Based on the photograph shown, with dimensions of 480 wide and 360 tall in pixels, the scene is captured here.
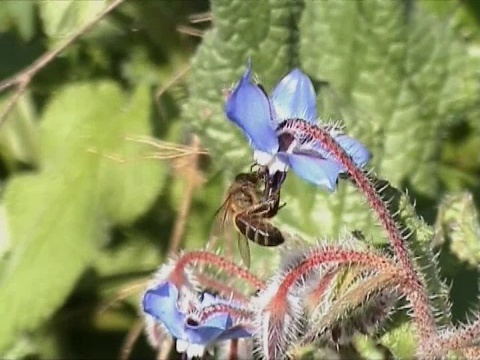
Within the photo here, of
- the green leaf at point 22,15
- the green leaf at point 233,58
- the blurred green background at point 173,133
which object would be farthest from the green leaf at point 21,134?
the green leaf at point 233,58

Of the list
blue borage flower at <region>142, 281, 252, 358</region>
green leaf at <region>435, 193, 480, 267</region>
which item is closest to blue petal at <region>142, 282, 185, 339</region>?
blue borage flower at <region>142, 281, 252, 358</region>

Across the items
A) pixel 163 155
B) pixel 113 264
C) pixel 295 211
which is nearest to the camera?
pixel 295 211

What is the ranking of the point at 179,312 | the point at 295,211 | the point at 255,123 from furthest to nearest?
A: 1. the point at 295,211
2. the point at 179,312
3. the point at 255,123

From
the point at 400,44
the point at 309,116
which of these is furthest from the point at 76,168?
the point at 309,116

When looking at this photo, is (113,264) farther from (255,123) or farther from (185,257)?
(255,123)

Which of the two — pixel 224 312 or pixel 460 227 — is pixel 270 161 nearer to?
pixel 224 312

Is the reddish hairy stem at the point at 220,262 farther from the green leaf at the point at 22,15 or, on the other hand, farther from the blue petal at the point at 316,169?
the green leaf at the point at 22,15

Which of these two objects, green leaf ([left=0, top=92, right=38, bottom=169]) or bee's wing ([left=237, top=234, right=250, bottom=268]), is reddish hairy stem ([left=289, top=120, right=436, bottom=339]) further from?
green leaf ([left=0, top=92, right=38, bottom=169])
